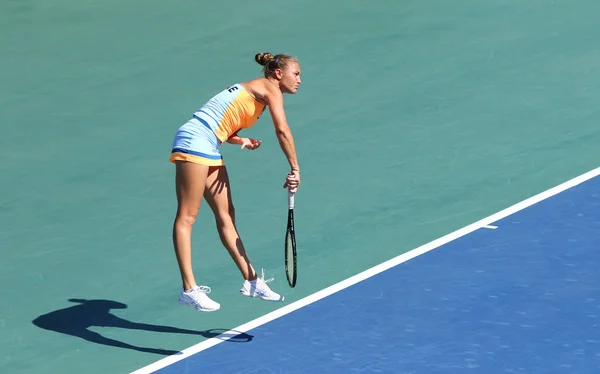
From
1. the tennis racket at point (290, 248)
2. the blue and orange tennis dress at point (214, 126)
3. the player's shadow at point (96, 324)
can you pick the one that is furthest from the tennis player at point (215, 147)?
the player's shadow at point (96, 324)

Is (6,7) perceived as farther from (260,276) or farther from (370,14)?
(260,276)

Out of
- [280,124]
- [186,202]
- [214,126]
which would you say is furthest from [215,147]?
[280,124]

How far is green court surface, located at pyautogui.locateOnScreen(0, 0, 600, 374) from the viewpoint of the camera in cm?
1053

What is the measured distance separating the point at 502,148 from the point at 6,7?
756 centimetres

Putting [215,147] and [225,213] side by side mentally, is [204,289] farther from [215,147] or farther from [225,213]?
[215,147]

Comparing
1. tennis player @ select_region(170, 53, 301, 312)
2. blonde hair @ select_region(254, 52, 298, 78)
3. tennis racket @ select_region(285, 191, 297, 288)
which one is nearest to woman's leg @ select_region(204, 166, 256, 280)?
tennis player @ select_region(170, 53, 301, 312)

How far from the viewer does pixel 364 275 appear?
35.3 ft

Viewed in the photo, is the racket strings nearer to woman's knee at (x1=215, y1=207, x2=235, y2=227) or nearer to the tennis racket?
woman's knee at (x1=215, y1=207, x2=235, y2=227)

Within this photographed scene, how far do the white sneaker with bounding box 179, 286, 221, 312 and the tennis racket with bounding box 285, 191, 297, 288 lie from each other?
681 mm

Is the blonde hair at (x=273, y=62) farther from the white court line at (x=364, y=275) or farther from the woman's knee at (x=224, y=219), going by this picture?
the white court line at (x=364, y=275)

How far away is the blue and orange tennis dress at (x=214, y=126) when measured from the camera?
956 cm

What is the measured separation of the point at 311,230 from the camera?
11664mm

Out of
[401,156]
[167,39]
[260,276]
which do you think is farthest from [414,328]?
[167,39]

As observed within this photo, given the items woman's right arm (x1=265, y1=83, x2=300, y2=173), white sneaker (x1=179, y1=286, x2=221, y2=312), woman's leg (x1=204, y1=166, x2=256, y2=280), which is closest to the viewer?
woman's right arm (x1=265, y1=83, x2=300, y2=173)
